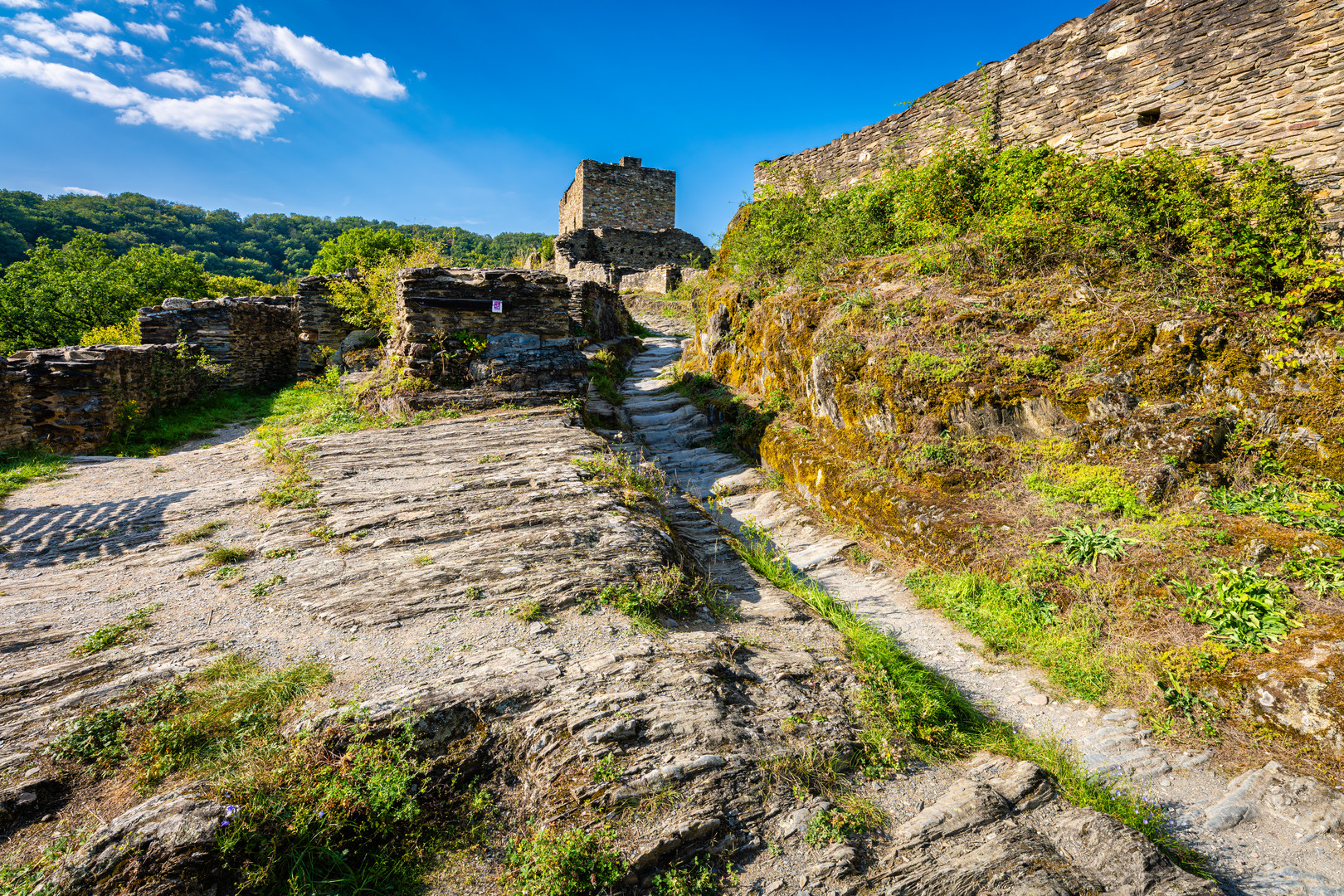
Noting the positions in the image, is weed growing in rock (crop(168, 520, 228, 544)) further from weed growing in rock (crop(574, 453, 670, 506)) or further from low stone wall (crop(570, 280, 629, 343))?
low stone wall (crop(570, 280, 629, 343))

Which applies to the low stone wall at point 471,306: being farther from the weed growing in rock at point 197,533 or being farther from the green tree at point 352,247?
the green tree at point 352,247

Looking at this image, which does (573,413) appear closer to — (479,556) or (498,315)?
(498,315)

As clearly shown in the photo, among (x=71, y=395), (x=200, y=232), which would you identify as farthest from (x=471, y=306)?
(x=200, y=232)

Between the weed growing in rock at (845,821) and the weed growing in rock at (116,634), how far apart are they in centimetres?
524

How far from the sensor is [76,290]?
90.1 ft

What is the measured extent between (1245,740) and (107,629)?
29.6ft

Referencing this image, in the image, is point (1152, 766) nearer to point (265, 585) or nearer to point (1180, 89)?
point (265, 585)

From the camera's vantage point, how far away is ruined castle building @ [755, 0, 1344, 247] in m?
7.58

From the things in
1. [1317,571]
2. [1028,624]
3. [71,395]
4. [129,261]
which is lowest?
[1028,624]

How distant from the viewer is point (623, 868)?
2.85 m

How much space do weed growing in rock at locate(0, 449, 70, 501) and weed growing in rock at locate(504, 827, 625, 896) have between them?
30.7 ft

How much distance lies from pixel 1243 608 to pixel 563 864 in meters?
6.05

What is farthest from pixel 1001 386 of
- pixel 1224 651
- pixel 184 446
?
pixel 184 446

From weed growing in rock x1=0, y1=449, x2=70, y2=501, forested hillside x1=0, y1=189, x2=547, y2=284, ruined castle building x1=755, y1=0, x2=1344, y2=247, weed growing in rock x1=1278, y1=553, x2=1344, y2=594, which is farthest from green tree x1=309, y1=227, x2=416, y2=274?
weed growing in rock x1=1278, y1=553, x2=1344, y2=594
